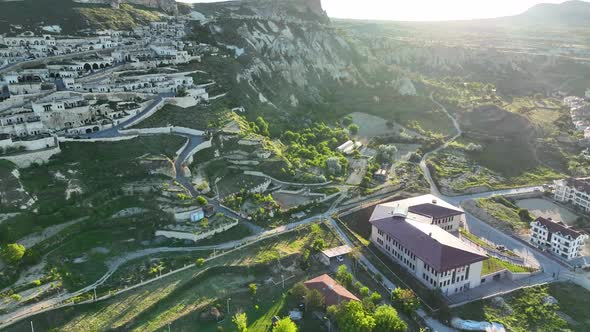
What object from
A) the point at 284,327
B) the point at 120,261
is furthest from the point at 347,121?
the point at 284,327

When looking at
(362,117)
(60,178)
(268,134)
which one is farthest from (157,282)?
(362,117)

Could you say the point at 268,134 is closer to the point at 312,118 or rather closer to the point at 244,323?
the point at 312,118

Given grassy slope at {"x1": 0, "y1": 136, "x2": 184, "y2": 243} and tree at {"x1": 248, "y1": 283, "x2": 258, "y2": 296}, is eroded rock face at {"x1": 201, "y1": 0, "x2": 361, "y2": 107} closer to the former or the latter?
grassy slope at {"x1": 0, "y1": 136, "x2": 184, "y2": 243}

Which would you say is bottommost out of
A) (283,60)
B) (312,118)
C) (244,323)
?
(244,323)

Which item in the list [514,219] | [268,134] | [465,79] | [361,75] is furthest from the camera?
[465,79]

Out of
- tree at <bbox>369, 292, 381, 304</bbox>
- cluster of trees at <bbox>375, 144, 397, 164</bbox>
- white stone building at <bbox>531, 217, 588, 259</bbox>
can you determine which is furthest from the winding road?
cluster of trees at <bbox>375, 144, 397, 164</bbox>
